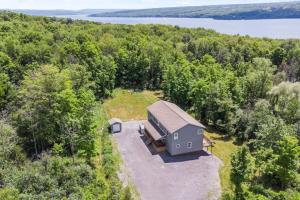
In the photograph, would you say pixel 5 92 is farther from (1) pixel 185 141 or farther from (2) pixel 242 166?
(2) pixel 242 166

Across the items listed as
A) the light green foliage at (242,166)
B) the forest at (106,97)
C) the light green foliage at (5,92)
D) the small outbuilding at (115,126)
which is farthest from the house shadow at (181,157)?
the light green foliage at (5,92)

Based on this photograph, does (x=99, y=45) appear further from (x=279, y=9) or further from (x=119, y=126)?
(x=279, y=9)

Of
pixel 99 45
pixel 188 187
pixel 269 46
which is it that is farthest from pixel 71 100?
pixel 269 46

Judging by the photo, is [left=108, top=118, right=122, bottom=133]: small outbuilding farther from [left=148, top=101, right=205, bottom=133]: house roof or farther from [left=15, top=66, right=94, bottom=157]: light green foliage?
[left=15, top=66, right=94, bottom=157]: light green foliage

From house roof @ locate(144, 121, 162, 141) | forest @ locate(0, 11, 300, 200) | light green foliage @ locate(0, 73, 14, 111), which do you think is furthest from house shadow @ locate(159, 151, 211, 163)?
light green foliage @ locate(0, 73, 14, 111)

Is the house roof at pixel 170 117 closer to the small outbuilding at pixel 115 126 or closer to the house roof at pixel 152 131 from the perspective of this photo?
the house roof at pixel 152 131

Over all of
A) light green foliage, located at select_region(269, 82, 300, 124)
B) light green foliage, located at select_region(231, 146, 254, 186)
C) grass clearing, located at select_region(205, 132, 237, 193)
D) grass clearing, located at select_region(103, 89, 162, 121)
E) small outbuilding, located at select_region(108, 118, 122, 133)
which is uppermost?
light green foliage, located at select_region(269, 82, 300, 124)

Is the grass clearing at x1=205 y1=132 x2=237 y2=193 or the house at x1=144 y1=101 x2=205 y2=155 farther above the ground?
the house at x1=144 y1=101 x2=205 y2=155
